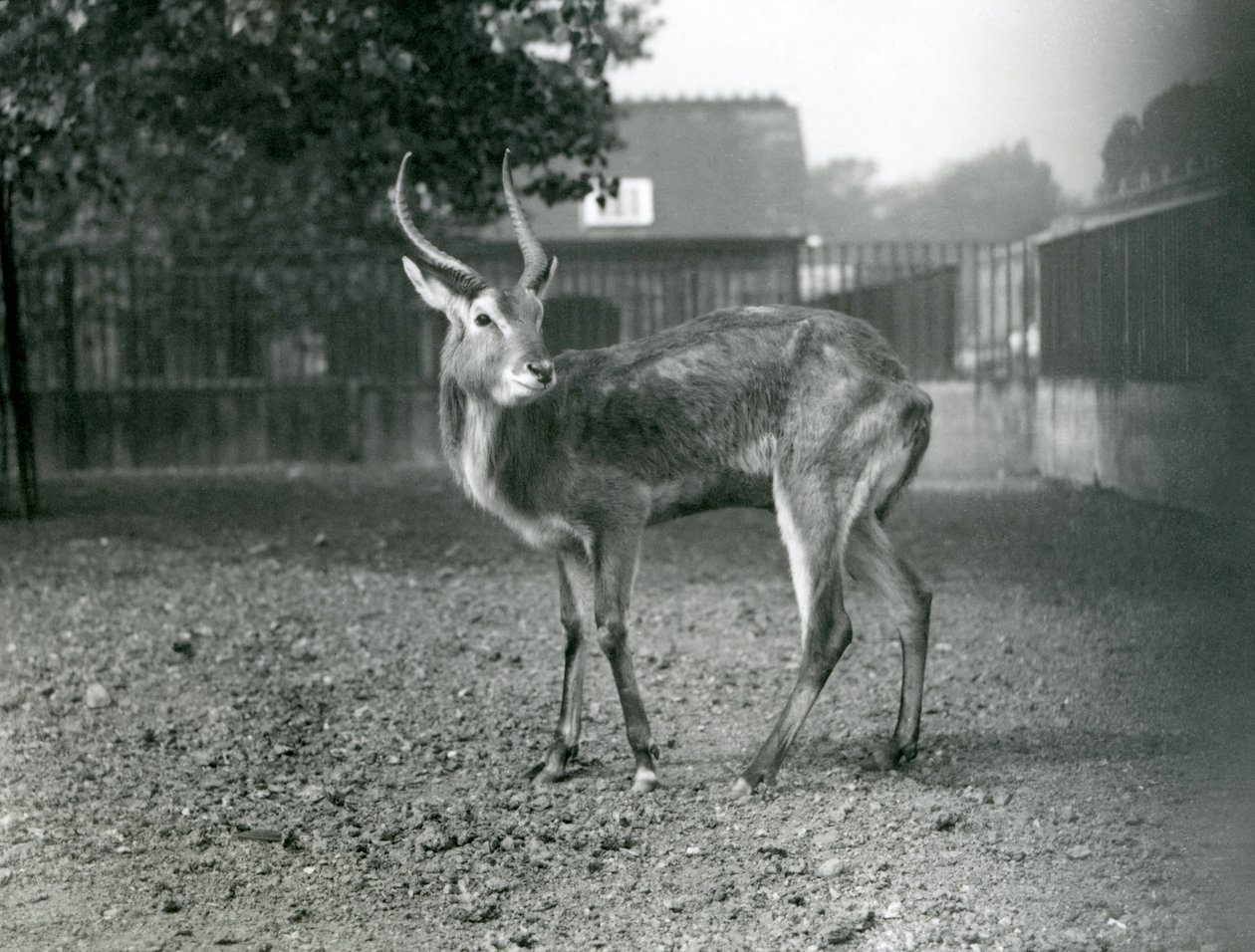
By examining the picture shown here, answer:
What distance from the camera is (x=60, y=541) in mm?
8984

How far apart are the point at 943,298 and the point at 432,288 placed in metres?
3.43

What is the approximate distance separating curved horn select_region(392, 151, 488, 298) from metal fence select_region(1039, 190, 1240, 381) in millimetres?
2036

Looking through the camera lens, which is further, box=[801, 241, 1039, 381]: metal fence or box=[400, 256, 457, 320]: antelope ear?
box=[801, 241, 1039, 381]: metal fence

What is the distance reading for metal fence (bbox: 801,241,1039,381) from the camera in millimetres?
5695

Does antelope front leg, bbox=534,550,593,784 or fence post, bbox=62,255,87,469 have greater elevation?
fence post, bbox=62,255,87,469

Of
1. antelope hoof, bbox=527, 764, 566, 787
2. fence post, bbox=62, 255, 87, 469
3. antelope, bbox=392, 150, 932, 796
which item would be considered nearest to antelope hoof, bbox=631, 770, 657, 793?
antelope, bbox=392, 150, 932, 796

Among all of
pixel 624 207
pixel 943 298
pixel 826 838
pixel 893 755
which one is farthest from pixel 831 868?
pixel 943 298

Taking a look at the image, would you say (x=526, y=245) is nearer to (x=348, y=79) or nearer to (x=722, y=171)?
(x=722, y=171)

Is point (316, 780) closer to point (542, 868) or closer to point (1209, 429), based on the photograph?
point (542, 868)

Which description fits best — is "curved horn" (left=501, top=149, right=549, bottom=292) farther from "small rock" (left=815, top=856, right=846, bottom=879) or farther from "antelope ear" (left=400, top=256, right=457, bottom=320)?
"small rock" (left=815, top=856, right=846, bottom=879)

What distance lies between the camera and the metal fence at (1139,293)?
13.0ft

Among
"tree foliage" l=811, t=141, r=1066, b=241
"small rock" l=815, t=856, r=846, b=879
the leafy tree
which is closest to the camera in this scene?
"small rock" l=815, t=856, r=846, b=879

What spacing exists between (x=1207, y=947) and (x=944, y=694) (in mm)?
2196

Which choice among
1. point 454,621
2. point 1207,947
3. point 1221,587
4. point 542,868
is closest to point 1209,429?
point 1221,587
